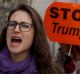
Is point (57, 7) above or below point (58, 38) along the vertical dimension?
above

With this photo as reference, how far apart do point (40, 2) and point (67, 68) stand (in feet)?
8.81

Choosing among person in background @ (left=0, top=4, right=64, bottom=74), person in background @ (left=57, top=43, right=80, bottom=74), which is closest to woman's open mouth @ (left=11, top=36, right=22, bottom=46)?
person in background @ (left=0, top=4, right=64, bottom=74)

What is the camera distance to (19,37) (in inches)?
103

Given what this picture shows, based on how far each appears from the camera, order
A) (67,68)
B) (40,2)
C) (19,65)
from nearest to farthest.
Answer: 1. (19,65)
2. (67,68)
3. (40,2)

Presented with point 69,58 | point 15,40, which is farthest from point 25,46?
point 69,58

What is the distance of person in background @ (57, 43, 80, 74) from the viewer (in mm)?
3787

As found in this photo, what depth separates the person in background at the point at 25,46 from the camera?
2.62m

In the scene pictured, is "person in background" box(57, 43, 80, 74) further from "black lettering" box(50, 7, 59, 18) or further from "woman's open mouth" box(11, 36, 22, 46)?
"woman's open mouth" box(11, 36, 22, 46)

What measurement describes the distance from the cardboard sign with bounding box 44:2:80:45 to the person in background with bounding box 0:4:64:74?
3.70ft

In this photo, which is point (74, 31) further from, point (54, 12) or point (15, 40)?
point (15, 40)

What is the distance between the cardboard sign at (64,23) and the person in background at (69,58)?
0.13 m

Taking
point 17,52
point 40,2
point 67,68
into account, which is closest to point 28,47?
point 17,52

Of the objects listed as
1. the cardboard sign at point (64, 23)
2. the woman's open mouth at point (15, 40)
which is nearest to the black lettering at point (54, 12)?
the cardboard sign at point (64, 23)

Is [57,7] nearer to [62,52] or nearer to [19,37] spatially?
[62,52]
